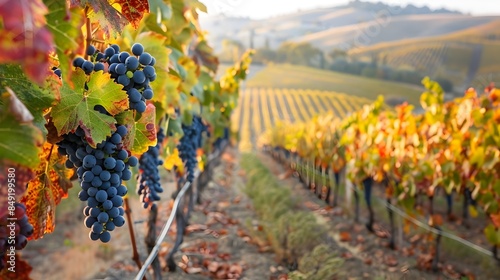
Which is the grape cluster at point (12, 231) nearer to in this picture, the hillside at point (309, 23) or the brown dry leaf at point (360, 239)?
the brown dry leaf at point (360, 239)

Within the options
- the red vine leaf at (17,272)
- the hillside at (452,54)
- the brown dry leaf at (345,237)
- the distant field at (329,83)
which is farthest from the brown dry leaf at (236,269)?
the hillside at (452,54)

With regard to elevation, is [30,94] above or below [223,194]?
above

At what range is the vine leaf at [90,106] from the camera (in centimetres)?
130

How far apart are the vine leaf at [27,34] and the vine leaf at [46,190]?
880 millimetres

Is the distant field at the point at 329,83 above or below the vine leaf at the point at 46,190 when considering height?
below

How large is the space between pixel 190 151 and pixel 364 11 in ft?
414

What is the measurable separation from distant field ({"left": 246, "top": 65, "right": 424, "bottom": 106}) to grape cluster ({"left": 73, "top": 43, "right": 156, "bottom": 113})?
66.1 m

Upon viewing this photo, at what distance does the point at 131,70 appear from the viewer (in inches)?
58.1

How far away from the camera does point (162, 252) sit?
490cm

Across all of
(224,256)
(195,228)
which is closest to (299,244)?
(224,256)

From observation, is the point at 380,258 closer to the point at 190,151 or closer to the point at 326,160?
the point at 190,151

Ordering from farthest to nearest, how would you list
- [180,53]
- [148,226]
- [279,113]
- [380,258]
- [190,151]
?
[279,113] → [380,258] → [190,151] → [148,226] → [180,53]

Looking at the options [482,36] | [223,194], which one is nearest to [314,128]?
[223,194]

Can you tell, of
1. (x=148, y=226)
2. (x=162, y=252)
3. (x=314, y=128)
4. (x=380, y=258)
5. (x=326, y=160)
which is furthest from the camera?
(x=314, y=128)
